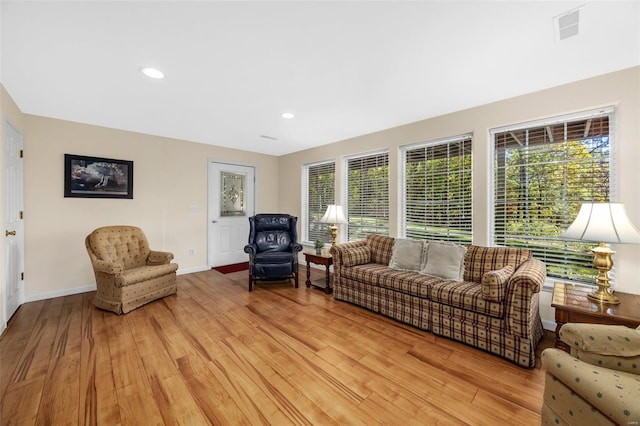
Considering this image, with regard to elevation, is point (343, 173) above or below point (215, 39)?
below

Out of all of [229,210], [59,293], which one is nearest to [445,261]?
[229,210]

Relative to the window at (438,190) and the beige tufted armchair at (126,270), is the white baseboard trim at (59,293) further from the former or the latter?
the window at (438,190)

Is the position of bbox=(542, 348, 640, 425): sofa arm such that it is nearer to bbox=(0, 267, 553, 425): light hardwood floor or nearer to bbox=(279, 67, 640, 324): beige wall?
bbox=(0, 267, 553, 425): light hardwood floor

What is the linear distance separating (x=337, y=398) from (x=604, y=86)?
3.36 metres

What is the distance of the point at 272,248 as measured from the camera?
417 cm

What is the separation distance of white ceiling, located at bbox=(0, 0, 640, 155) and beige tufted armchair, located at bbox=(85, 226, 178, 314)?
1592 millimetres

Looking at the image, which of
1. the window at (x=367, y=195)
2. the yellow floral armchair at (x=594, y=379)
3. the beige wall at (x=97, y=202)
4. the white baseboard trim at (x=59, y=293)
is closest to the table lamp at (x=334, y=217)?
the window at (x=367, y=195)

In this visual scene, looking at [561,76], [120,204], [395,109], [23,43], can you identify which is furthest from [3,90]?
[561,76]

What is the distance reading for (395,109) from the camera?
3027 millimetres

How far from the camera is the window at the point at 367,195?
3916 mm

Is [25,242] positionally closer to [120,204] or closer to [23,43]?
[120,204]

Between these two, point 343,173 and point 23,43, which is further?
point 343,173

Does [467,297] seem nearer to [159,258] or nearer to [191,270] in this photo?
[159,258]

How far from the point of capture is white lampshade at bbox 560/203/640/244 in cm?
173
